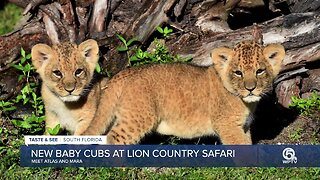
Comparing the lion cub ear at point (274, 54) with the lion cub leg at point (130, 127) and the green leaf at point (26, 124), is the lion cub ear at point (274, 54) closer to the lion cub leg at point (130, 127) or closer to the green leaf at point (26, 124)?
the lion cub leg at point (130, 127)

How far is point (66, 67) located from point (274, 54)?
2.12m

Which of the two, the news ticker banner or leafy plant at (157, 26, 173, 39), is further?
leafy plant at (157, 26, 173, 39)

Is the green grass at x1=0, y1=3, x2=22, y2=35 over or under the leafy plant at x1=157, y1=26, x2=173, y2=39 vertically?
over

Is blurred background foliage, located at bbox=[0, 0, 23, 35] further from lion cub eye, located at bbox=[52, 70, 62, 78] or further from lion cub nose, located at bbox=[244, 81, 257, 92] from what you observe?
lion cub nose, located at bbox=[244, 81, 257, 92]

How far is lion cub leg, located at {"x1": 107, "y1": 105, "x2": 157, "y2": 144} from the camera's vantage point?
9117 millimetres

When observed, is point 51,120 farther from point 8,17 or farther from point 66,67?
point 8,17

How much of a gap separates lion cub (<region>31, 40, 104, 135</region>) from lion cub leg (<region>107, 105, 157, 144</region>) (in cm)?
53

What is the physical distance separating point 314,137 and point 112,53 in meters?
2.63

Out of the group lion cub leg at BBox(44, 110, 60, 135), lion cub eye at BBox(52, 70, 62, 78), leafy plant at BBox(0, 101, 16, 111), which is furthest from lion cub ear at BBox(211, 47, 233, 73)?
leafy plant at BBox(0, 101, 16, 111)

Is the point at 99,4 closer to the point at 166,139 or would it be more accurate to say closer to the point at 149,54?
the point at 149,54

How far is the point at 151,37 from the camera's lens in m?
11.2

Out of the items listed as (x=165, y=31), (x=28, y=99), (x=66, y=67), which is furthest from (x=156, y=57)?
(x=66, y=67)

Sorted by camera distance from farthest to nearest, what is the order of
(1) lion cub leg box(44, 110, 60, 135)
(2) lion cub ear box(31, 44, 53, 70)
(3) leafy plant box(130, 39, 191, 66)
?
(3) leafy plant box(130, 39, 191, 66) < (1) lion cub leg box(44, 110, 60, 135) < (2) lion cub ear box(31, 44, 53, 70)

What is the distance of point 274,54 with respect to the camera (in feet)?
30.6
